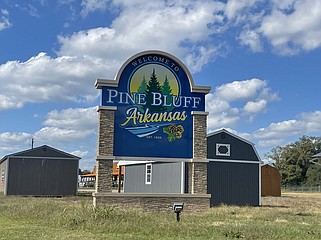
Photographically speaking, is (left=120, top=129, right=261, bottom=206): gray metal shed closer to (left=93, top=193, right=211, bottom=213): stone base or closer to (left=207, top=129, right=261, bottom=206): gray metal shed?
(left=207, top=129, right=261, bottom=206): gray metal shed

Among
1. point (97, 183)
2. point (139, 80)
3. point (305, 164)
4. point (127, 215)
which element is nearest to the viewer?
point (127, 215)

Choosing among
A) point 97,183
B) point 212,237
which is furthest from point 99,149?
point 212,237

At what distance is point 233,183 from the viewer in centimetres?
2583

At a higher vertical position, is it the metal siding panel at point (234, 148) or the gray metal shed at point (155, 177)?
the metal siding panel at point (234, 148)

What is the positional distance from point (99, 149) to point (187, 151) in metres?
3.76

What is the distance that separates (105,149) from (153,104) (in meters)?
2.77

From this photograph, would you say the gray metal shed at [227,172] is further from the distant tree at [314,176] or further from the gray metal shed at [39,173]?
the distant tree at [314,176]

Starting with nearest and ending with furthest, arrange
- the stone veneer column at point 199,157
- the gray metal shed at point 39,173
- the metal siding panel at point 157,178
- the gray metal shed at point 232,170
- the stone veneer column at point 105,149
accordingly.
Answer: the stone veneer column at point 105,149 → the stone veneer column at point 199,157 → the gray metal shed at point 232,170 → the metal siding panel at point 157,178 → the gray metal shed at point 39,173

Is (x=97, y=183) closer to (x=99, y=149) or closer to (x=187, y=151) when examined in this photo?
(x=99, y=149)

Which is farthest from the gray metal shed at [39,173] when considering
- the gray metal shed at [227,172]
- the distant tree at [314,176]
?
the distant tree at [314,176]

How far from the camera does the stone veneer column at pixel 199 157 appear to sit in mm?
20094

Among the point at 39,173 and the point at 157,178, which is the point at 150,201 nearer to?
the point at 157,178

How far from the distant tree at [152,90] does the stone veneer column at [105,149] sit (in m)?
1.50

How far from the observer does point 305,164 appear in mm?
77438
